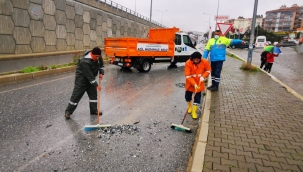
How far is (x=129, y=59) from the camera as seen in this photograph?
10.9 meters

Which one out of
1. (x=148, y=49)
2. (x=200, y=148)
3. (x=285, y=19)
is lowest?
(x=200, y=148)

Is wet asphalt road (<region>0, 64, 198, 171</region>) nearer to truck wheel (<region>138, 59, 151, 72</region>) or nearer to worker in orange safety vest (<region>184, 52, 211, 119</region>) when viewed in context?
worker in orange safety vest (<region>184, 52, 211, 119</region>)

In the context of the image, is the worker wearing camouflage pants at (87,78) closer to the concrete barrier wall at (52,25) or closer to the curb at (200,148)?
the curb at (200,148)

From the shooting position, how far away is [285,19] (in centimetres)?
11075

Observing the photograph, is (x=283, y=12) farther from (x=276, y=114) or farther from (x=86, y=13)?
(x=276, y=114)

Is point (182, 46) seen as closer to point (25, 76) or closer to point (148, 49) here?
point (148, 49)

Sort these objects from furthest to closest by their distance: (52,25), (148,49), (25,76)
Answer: (52,25) → (148,49) → (25,76)

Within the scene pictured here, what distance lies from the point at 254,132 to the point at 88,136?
9.90 feet

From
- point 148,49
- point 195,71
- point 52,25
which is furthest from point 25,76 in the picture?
point 195,71

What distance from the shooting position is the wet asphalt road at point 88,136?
306 cm

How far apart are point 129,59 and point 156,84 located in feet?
9.41

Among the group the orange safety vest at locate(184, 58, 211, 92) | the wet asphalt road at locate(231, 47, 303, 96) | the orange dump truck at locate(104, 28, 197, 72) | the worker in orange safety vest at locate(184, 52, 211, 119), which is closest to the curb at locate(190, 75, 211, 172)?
the worker in orange safety vest at locate(184, 52, 211, 119)

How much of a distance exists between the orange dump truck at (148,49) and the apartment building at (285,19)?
112m

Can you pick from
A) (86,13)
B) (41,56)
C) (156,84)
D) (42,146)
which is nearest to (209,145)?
(42,146)
